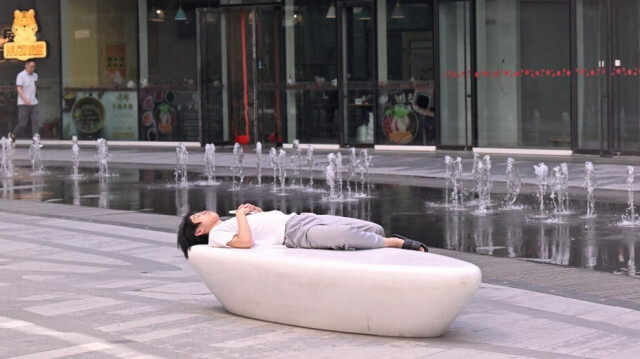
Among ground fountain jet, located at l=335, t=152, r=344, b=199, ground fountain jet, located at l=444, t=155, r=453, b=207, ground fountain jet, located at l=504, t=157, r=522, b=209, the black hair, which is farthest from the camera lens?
ground fountain jet, located at l=335, t=152, r=344, b=199

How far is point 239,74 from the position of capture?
27.5m

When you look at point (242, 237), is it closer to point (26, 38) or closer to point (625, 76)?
point (625, 76)

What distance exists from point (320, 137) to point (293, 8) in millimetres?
2876

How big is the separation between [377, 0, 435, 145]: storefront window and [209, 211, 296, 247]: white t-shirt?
16.6m

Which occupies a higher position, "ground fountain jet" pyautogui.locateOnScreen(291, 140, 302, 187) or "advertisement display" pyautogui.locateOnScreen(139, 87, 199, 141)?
"advertisement display" pyautogui.locateOnScreen(139, 87, 199, 141)

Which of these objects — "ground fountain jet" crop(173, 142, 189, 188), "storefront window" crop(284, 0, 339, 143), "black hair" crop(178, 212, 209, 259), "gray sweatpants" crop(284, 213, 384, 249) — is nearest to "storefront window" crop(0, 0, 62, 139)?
"storefront window" crop(284, 0, 339, 143)

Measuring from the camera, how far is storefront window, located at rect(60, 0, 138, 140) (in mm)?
29594

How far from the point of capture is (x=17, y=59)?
31281mm

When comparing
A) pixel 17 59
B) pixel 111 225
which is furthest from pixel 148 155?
pixel 111 225

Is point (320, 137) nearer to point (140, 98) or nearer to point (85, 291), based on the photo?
point (140, 98)

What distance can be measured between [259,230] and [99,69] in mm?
22176

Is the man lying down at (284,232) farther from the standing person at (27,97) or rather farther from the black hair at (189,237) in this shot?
the standing person at (27,97)

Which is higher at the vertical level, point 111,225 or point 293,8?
point 293,8

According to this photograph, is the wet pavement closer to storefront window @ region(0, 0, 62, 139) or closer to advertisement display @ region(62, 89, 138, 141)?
advertisement display @ region(62, 89, 138, 141)
